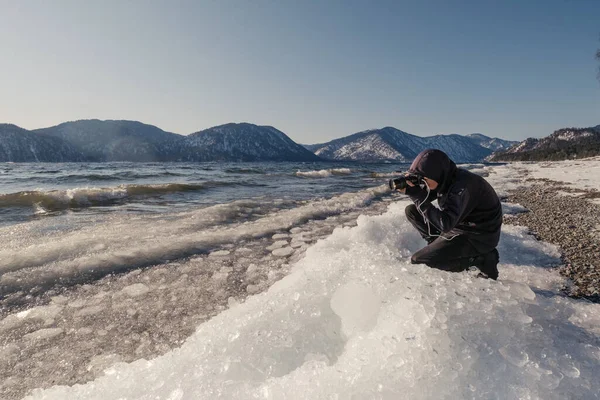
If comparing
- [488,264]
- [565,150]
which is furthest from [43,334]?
[565,150]

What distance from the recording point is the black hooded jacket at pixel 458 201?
3.83 meters

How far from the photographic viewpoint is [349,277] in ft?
13.9

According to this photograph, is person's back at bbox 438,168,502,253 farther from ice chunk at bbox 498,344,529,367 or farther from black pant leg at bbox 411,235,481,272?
ice chunk at bbox 498,344,529,367

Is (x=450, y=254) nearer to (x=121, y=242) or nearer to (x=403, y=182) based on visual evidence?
(x=403, y=182)

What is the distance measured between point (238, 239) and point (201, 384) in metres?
5.68

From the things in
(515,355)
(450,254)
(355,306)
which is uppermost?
(450,254)

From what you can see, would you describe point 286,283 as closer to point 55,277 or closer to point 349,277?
point 349,277

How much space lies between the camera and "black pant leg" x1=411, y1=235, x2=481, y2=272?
13.9 ft

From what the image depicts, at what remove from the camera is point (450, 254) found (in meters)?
4.26

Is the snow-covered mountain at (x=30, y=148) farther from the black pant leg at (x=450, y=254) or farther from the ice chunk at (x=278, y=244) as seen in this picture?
the black pant leg at (x=450, y=254)

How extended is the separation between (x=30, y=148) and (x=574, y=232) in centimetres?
21946

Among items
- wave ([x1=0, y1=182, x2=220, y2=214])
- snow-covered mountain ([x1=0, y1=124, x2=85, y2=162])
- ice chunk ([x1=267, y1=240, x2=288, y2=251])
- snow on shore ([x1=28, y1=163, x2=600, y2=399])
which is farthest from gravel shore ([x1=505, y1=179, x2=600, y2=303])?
snow-covered mountain ([x1=0, y1=124, x2=85, y2=162])

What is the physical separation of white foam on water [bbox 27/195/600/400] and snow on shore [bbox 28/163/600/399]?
0.01m

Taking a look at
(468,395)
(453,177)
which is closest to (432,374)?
(468,395)
